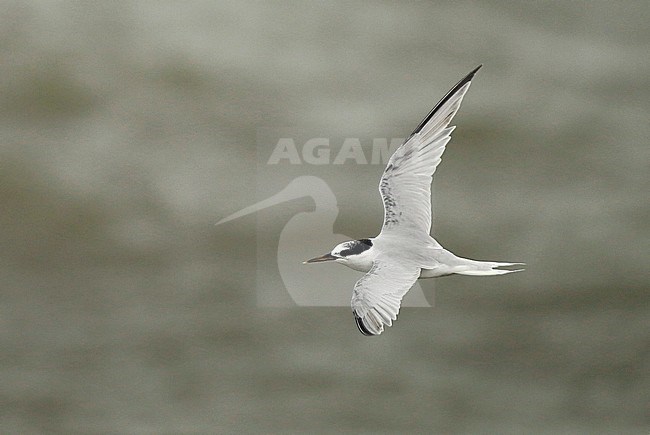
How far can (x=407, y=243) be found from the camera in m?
1.74

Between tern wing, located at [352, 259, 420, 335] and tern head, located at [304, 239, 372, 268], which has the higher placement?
tern head, located at [304, 239, 372, 268]

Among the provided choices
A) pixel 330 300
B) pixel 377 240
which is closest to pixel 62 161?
pixel 330 300

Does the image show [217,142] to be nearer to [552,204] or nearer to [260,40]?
[260,40]

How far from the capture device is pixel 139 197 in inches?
95.3

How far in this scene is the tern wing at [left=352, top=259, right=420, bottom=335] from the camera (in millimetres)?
1552

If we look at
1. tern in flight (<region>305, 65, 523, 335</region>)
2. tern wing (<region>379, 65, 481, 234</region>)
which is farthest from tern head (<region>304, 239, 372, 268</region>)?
tern wing (<region>379, 65, 481, 234</region>)

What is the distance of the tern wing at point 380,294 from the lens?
155 centimetres

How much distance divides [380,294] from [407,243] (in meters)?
0.18

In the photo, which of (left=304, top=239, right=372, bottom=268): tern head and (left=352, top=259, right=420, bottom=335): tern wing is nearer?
(left=352, top=259, right=420, bottom=335): tern wing
